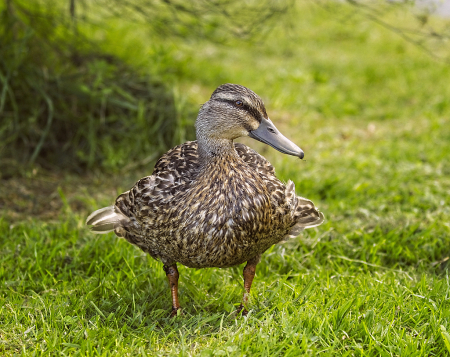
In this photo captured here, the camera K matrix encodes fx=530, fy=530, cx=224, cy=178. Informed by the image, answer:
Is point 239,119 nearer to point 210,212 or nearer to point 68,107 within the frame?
point 210,212

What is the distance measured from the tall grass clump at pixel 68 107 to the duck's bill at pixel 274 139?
224 centimetres

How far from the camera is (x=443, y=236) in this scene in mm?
3518

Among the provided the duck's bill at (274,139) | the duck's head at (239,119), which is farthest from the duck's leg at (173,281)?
the duck's bill at (274,139)

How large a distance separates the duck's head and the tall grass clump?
6.96ft

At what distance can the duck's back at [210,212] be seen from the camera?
8.30 feet

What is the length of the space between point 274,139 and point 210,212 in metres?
0.48

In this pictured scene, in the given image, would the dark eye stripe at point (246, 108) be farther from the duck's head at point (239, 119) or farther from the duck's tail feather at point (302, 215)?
the duck's tail feather at point (302, 215)

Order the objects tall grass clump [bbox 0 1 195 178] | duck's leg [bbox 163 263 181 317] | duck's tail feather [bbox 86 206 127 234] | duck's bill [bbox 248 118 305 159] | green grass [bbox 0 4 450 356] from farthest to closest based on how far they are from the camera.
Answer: tall grass clump [bbox 0 1 195 178] < duck's tail feather [bbox 86 206 127 234] < duck's leg [bbox 163 263 181 317] < duck's bill [bbox 248 118 305 159] < green grass [bbox 0 4 450 356]

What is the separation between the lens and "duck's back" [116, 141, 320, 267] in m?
2.53

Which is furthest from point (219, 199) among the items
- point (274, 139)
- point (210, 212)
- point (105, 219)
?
point (105, 219)

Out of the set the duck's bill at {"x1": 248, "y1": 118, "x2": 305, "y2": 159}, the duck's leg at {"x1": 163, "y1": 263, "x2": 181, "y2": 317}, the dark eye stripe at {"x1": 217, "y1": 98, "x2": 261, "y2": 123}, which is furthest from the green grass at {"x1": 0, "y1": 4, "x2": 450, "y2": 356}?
the dark eye stripe at {"x1": 217, "y1": 98, "x2": 261, "y2": 123}

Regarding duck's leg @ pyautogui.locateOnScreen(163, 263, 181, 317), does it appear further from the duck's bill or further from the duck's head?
the duck's bill

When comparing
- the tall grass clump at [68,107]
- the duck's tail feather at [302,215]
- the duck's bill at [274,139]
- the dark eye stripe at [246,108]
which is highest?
the dark eye stripe at [246,108]

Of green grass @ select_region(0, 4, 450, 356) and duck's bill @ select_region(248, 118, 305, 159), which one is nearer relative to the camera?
green grass @ select_region(0, 4, 450, 356)
